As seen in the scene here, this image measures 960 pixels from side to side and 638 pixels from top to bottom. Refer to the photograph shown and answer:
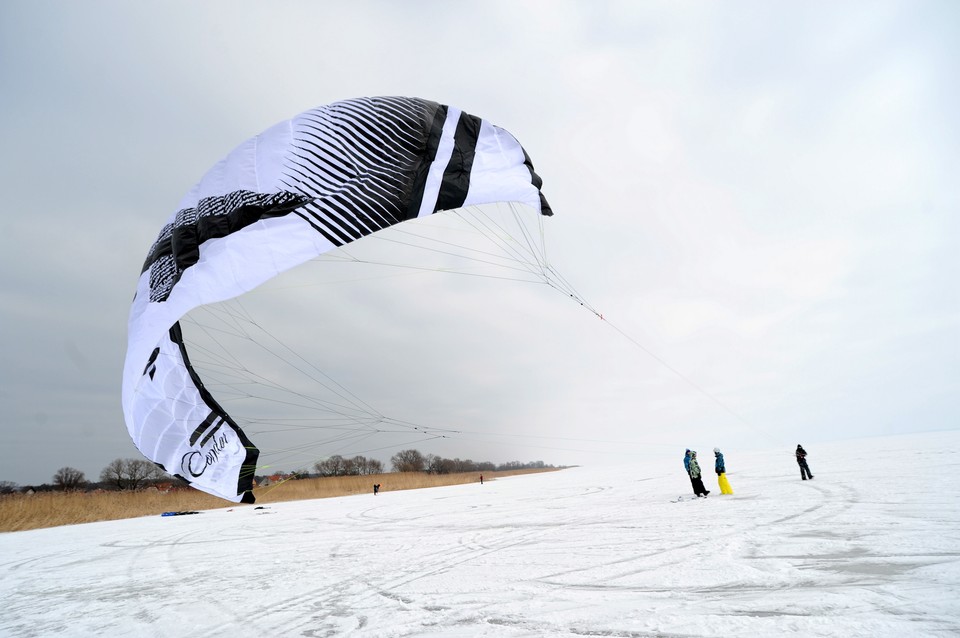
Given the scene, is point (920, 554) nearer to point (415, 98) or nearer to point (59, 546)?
point (415, 98)

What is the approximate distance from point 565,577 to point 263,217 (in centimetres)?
526

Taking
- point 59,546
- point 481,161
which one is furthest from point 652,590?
point 59,546

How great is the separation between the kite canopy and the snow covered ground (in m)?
1.59

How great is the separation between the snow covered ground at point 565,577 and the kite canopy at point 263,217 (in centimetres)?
159

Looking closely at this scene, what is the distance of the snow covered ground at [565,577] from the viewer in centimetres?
380

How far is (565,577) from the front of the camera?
5.21 m

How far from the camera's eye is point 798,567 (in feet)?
15.9

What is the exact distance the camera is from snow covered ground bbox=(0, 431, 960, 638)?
3.80 meters

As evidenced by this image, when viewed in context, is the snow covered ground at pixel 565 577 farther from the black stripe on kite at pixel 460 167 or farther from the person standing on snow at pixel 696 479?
the black stripe on kite at pixel 460 167

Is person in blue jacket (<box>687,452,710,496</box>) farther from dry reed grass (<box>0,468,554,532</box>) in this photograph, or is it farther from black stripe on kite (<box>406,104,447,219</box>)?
Answer: dry reed grass (<box>0,468,554,532</box>)

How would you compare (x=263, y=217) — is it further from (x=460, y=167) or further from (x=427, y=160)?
(x=460, y=167)

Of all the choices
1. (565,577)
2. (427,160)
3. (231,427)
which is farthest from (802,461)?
(231,427)

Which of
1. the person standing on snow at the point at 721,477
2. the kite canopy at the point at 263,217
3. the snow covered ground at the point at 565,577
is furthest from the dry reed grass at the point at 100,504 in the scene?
the person standing on snow at the point at 721,477

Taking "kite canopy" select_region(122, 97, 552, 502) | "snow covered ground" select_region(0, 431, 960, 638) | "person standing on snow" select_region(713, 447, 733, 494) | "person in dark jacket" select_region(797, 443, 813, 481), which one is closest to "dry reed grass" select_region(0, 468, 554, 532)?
"snow covered ground" select_region(0, 431, 960, 638)
